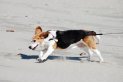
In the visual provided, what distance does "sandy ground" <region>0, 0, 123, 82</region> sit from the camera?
8.74m

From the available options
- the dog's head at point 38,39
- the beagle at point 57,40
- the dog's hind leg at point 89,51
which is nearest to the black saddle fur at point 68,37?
the beagle at point 57,40

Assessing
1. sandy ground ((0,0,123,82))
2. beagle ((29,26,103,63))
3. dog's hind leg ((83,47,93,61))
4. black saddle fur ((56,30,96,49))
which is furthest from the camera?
dog's hind leg ((83,47,93,61))

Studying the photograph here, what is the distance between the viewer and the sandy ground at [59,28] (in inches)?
344

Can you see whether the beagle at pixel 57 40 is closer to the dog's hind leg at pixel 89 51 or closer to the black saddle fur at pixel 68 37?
the black saddle fur at pixel 68 37

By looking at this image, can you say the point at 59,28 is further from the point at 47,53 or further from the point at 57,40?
the point at 47,53

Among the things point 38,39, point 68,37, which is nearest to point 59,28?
point 68,37

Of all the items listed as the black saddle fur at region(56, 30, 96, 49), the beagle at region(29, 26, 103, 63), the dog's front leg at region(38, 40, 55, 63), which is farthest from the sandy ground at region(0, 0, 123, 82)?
the black saddle fur at region(56, 30, 96, 49)

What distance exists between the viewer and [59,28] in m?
Result: 14.6

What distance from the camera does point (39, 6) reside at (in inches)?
781

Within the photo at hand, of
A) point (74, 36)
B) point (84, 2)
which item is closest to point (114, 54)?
point (74, 36)

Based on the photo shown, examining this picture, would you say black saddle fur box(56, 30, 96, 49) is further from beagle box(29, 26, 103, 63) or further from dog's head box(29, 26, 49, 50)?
dog's head box(29, 26, 49, 50)

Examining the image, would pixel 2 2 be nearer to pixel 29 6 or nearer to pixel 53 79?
pixel 29 6

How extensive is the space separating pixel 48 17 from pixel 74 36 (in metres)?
7.27

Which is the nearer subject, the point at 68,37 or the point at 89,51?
the point at 68,37
